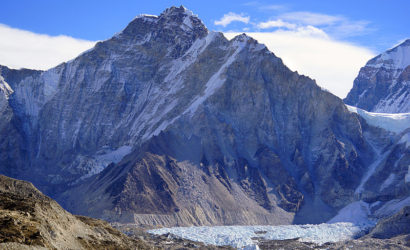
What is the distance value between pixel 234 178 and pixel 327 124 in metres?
32.5

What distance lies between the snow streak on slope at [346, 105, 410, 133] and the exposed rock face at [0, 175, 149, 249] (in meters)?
138

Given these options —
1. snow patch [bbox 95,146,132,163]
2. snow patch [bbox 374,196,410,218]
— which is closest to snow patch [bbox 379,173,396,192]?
snow patch [bbox 374,196,410,218]

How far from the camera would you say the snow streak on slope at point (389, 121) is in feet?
612

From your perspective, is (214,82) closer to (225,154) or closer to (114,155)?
(225,154)

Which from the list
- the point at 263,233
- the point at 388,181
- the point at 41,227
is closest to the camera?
the point at 41,227

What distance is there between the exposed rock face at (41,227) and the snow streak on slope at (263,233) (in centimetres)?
6390

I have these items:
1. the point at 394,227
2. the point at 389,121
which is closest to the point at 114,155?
the point at 389,121

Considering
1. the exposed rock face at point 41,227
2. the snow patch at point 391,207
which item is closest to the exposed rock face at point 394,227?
the snow patch at point 391,207

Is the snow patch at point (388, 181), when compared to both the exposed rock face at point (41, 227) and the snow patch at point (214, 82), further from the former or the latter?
the exposed rock face at point (41, 227)

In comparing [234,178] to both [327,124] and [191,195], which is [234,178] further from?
[327,124]

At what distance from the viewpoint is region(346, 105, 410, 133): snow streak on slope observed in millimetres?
186500

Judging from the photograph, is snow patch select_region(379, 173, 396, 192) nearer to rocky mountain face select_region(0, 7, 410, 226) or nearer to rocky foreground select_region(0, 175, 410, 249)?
rocky mountain face select_region(0, 7, 410, 226)

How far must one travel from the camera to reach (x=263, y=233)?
13462cm

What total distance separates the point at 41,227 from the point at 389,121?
15669cm
